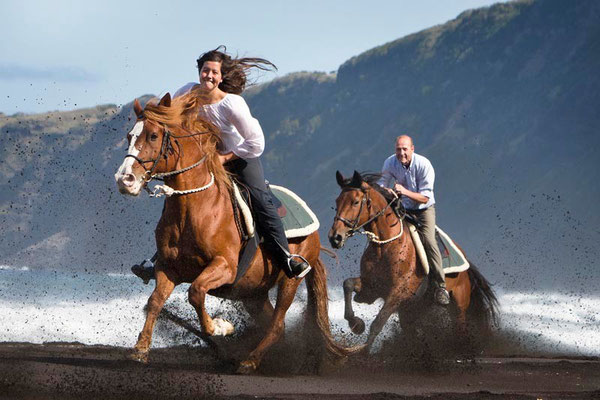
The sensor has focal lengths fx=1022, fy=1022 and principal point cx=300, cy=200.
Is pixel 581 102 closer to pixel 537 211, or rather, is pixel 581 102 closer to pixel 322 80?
pixel 537 211

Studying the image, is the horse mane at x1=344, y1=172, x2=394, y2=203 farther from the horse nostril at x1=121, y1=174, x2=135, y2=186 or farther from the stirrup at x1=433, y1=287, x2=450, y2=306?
the horse nostril at x1=121, y1=174, x2=135, y2=186

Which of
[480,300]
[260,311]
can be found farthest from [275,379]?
[480,300]

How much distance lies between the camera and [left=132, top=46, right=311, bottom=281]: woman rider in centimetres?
838

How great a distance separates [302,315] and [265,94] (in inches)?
7116

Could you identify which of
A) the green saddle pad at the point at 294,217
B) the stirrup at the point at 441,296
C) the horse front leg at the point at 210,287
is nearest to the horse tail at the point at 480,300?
the stirrup at the point at 441,296

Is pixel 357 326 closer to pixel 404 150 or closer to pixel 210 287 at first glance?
pixel 404 150

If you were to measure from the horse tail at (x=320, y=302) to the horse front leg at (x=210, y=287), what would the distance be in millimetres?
2068

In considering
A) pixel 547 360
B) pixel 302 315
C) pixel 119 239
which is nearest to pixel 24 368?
pixel 302 315

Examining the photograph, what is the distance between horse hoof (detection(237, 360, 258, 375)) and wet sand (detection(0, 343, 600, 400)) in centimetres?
9

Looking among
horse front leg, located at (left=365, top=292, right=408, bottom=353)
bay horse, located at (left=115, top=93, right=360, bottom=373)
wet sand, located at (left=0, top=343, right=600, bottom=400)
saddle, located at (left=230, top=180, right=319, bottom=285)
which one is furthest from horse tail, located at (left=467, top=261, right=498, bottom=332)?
bay horse, located at (left=115, top=93, right=360, bottom=373)

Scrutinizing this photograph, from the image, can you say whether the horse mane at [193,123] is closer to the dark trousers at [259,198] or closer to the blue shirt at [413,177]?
the dark trousers at [259,198]

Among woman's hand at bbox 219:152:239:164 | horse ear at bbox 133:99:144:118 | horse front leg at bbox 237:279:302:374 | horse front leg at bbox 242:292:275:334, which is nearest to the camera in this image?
horse ear at bbox 133:99:144:118

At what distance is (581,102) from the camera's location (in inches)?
4422

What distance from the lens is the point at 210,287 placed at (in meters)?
7.68
